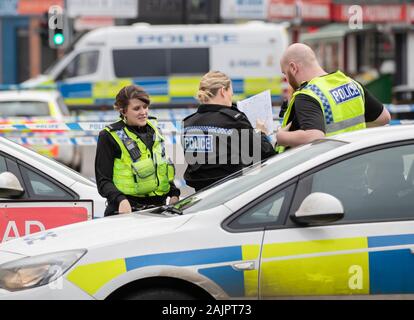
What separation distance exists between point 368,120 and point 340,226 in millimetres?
2041

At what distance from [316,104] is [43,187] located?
6.50 feet

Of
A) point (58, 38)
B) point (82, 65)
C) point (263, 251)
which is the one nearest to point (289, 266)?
point (263, 251)

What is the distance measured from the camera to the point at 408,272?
207 inches

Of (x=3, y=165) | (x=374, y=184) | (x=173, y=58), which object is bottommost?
(x=173, y=58)

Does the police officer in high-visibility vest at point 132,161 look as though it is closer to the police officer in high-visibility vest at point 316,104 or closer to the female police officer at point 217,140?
the female police officer at point 217,140

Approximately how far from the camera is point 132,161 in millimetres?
6961

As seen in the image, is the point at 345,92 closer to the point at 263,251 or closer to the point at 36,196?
the point at 263,251

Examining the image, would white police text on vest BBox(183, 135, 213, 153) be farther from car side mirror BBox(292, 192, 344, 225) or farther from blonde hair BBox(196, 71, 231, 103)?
car side mirror BBox(292, 192, 344, 225)

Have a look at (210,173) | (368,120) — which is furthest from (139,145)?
(368,120)

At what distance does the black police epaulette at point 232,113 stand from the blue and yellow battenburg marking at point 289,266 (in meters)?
1.77

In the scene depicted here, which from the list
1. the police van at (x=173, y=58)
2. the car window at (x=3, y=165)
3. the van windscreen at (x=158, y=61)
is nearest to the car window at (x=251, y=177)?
the car window at (x=3, y=165)

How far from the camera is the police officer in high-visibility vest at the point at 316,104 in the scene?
6598 millimetres

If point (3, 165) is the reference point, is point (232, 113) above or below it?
above

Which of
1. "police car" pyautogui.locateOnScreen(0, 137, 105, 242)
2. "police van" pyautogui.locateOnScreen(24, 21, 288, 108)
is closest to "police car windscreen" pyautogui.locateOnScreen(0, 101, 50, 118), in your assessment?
"police van" pyautogui.locateOnScreen(24, 21, 288, 108)
